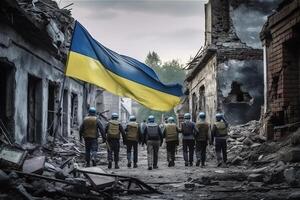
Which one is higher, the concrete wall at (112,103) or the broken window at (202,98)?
the concrete wall at (112,103)

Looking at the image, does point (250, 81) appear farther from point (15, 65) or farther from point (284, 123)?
point (15, 65)

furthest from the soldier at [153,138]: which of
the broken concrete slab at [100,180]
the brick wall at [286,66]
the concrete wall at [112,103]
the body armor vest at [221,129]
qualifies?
the concrete wall at [112,103]

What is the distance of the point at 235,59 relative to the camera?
19266 millimetres

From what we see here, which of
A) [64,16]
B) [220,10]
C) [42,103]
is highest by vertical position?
[220,10]

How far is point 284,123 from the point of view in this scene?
34.4 feet

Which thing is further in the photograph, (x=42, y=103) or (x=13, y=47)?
(x=42, y=103)

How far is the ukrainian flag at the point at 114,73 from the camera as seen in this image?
8750 mm

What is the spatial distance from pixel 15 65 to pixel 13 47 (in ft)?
1.43

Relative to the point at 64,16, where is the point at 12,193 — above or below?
below

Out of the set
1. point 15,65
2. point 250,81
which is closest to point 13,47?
point 15,65

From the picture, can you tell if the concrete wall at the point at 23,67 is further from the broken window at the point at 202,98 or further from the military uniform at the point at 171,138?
the broken window at the point at 202,98

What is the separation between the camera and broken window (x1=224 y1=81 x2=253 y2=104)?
63.3 feet

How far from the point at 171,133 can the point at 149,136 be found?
0.95 meters

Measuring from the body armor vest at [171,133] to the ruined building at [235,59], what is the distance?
500 cm
